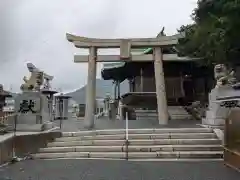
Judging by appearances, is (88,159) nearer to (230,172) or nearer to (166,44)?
(230,172)

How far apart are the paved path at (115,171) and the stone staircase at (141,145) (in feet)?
3.83

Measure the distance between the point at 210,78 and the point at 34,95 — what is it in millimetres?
18684

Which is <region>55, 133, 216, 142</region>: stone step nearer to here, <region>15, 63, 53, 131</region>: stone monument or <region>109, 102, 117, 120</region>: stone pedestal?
<region>15, 63, 53, 131</region>: stone monument

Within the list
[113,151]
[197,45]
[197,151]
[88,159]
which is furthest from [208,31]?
[88,159]

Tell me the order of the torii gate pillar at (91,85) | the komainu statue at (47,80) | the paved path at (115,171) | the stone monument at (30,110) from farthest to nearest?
the komainu statue at (47,80) → the torii gate pillar at (91,85) → the stone monument at (30,110) → the paved path at (115,171)

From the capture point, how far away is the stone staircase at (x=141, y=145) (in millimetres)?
13430

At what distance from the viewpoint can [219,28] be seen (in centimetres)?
1407

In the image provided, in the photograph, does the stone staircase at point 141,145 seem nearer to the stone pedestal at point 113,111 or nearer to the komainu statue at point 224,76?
the komainu statue at point 224,76

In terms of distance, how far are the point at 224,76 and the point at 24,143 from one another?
8.73 m

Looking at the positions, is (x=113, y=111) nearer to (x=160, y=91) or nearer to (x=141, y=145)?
(x=160, y=91)

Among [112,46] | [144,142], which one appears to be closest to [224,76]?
[144,142]

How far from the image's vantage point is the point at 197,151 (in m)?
13.6

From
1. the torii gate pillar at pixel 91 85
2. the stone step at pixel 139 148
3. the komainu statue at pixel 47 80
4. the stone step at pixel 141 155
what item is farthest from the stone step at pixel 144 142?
the komainu statue at pixel 47 80

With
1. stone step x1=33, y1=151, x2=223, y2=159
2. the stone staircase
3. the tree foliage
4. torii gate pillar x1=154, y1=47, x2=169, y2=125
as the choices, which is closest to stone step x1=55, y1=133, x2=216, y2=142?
the stone staircase
